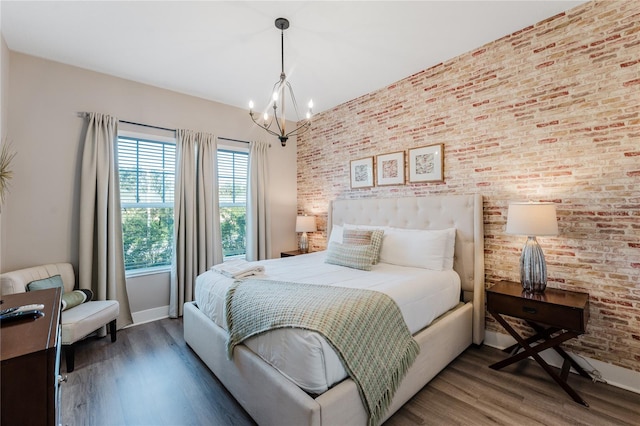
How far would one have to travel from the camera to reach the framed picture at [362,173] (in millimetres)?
3920

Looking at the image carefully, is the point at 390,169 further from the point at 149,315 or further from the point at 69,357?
the point at 69,357

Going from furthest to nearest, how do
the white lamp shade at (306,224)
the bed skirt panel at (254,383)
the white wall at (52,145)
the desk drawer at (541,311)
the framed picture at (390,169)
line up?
the white lamp shade at (306,224) → the framed picture at (390,169) → the white wall at (52,145) → the desk drawer at (541,311) → the bed skirt panel at (254,383)

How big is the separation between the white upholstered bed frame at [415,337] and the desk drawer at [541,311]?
1.18 feet

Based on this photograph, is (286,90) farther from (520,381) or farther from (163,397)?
(520,381)

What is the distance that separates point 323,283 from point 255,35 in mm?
2334

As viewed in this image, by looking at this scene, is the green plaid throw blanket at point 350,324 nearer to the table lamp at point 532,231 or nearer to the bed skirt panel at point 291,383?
the bed skirt panel at point 291,383

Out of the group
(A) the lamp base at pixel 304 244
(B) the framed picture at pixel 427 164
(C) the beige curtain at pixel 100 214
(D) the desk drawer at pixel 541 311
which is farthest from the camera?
(A) the lamp base at pixel 304 244

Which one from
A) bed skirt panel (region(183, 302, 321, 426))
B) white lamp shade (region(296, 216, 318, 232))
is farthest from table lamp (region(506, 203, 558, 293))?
white lamp shade (region(296, 216, 318, 232))

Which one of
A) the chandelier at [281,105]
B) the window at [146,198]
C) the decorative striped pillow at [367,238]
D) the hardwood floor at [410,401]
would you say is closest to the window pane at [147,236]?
the window at [146,198]

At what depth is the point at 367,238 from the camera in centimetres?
310

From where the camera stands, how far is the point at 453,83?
3.06m

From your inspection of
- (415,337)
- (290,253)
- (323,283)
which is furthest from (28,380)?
(290,253)

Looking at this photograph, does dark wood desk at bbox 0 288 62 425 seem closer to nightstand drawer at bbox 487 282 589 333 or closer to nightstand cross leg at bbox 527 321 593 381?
nightstand drawer at bbox 487 282 589 333

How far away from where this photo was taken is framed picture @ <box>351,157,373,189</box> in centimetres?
392
